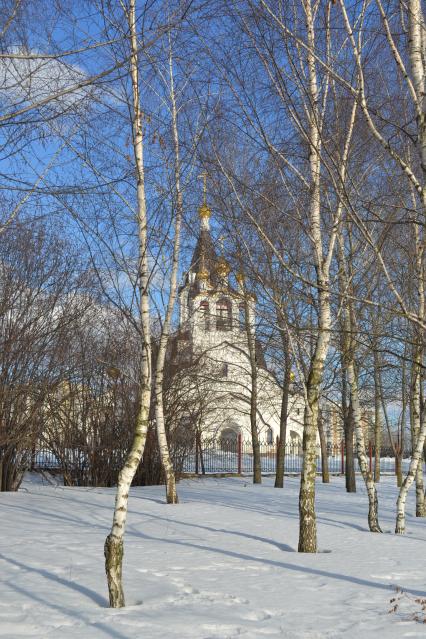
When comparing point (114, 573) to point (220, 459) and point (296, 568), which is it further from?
point (220, 459)

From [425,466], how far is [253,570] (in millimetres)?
30924

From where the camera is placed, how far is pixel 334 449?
122 ft

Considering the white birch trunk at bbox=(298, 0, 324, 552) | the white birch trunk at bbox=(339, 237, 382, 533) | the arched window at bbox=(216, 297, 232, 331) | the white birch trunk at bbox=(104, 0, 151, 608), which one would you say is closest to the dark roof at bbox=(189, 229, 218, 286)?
the arched window at bbox=(216, 297, 232, 331)

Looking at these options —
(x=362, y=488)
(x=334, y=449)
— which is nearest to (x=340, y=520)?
(x=362, y=488)

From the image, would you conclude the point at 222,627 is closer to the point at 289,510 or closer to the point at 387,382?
the point at 289,510

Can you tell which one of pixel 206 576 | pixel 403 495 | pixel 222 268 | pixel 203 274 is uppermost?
pixel 203 274

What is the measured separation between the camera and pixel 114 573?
19.4 ft

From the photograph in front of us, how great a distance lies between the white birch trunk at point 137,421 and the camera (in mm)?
5895

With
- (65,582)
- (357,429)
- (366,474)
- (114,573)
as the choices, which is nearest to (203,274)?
(357,429)

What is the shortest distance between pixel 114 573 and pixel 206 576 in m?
1.54

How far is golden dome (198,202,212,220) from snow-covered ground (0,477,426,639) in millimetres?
5057

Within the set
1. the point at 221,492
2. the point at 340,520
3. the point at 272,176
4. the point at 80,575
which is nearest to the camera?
the point at 80,575

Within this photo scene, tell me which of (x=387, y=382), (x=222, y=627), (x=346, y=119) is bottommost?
(x=222, y=627)

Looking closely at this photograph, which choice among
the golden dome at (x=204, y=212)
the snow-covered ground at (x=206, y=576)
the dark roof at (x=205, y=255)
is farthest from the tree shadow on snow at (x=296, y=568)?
the dark roof at (x=205, y=255)
